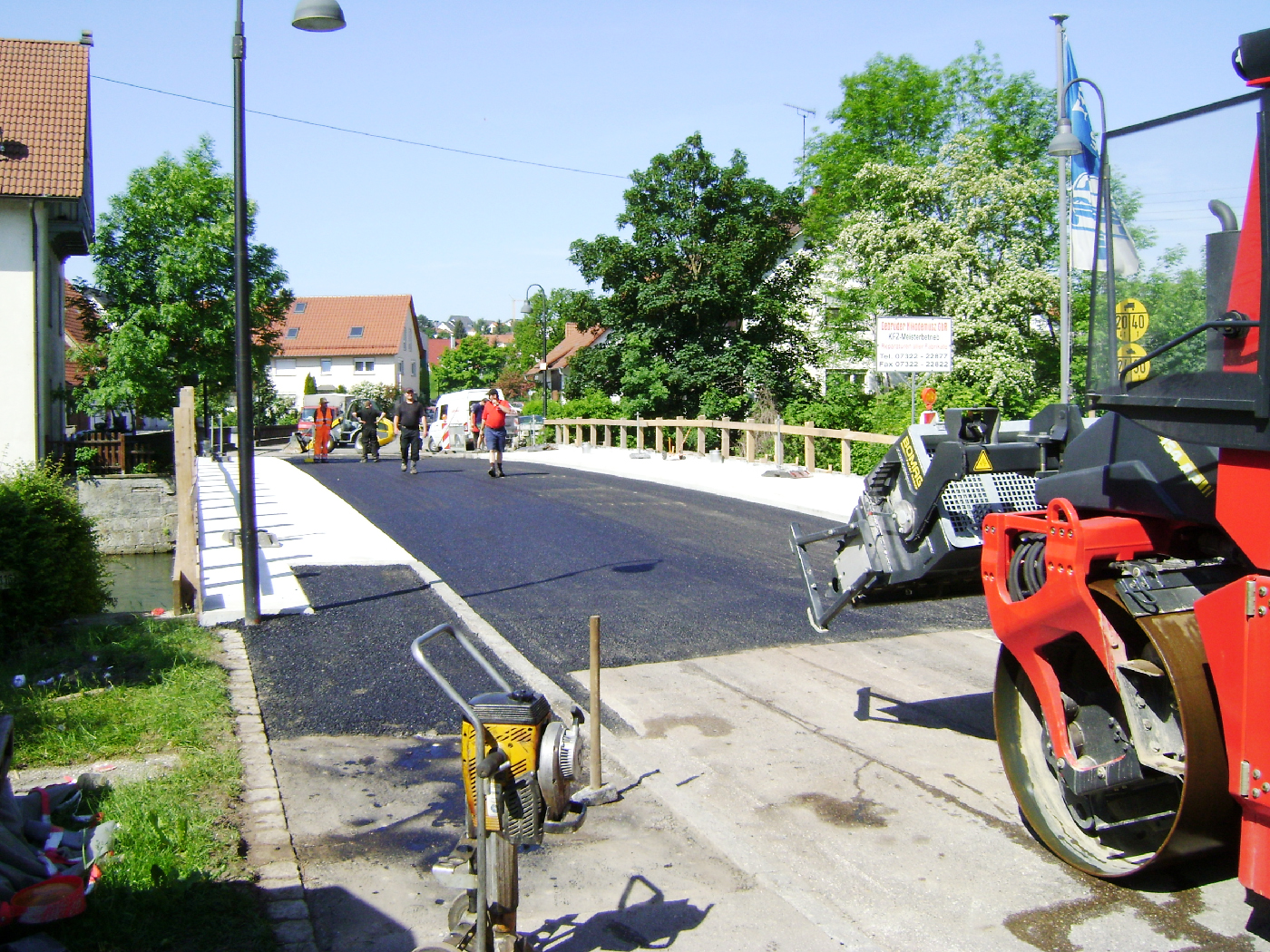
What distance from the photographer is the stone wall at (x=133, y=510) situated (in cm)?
2483

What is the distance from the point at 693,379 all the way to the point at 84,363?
17.4 meters

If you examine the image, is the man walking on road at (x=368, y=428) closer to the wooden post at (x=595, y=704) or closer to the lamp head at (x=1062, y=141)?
the lamp head at (x=1062, y=141)

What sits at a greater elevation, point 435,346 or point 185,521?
point 435,346

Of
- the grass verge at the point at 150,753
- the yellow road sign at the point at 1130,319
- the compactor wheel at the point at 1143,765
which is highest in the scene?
the yellow road sign at the point at 1130,319

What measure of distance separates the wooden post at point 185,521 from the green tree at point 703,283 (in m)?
25.3

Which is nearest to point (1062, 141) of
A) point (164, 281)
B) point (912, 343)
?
point (912, 343)

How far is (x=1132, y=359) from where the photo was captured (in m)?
3.84

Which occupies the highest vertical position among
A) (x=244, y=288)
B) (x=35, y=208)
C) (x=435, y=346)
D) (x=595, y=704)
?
(x=435, y=346)

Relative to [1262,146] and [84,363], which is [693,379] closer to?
[84,363]

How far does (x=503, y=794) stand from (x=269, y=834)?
6.27 feet

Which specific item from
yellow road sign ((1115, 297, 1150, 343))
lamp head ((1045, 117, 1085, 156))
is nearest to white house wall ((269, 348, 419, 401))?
lamp head ((1045, 117, 1085, 156))

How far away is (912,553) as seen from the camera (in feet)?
18.9

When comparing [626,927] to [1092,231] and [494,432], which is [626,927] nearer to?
[1092,231]

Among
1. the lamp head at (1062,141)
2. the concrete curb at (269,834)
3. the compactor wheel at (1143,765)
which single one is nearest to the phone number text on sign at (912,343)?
the lamp head at (1062,141)
